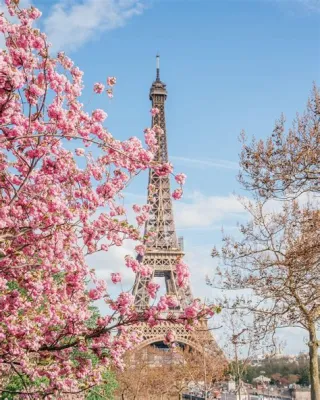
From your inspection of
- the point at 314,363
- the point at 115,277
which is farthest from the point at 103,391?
the point at 314,363

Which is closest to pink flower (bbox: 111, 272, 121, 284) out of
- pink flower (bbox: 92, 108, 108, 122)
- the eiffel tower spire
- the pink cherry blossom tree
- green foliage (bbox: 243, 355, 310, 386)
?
the pink cherry blossom tree

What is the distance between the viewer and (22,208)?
8.27 meters

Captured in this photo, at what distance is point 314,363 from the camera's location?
1525 cm

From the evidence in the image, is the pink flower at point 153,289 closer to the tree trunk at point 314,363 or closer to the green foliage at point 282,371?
the tree trunk at point 314,363

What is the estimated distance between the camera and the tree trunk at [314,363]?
14.8m

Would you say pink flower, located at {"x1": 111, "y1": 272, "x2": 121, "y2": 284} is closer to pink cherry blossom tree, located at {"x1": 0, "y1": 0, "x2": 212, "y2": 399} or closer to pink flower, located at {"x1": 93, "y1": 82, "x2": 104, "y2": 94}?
pink cherry blossom tree, located at {"x1": 0, "y1": 0, "x2": 212, "y2": 399}

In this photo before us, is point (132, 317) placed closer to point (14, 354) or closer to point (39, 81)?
point (14, 354)

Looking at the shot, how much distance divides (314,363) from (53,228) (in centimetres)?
1071

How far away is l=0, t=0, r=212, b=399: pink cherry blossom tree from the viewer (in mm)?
7422

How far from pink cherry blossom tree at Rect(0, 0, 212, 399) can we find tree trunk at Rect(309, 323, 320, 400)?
8.40 metres

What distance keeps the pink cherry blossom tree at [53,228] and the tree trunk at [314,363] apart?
8397 mm

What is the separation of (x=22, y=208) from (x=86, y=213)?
1058mm

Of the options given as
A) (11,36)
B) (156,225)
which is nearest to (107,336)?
(11,36)

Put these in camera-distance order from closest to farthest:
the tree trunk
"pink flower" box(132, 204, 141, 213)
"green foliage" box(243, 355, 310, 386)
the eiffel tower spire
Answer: "pink flower" box(132, 204, 141, 213) < the tree trunk < the eiffel tower spire < "green foliage" box(243, 355, 310, 386)
